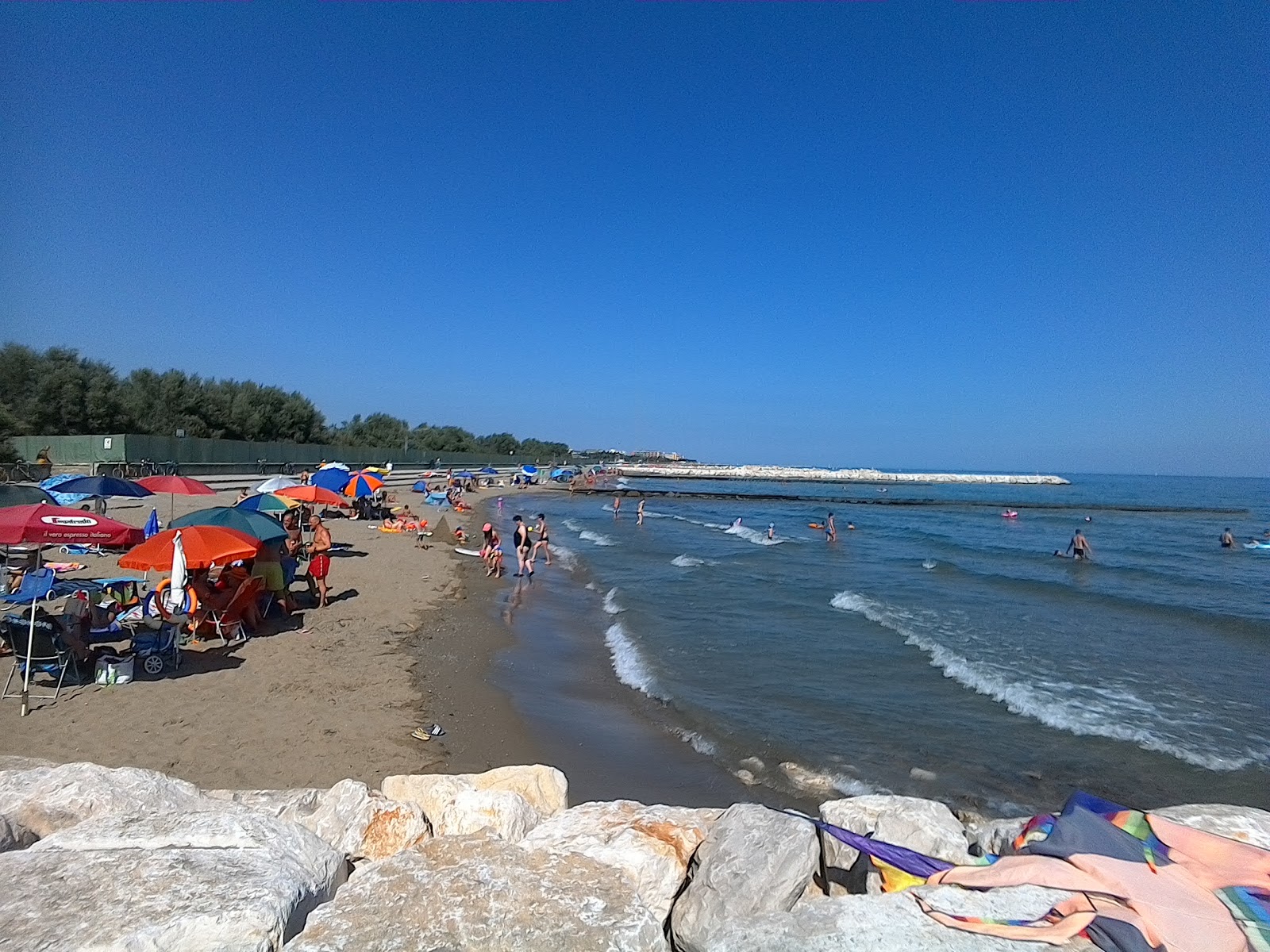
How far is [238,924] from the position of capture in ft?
8.46

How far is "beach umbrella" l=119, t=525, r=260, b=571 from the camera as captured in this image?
888 cm

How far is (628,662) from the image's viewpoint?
11.5m

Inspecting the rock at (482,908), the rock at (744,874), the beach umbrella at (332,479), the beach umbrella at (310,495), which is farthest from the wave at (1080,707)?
the beach umbrella at (332,479)

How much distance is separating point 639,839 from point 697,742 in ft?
15.5

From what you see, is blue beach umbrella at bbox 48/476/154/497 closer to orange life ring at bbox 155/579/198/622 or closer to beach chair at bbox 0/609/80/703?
orange life ring at bbox 155/579/198/622

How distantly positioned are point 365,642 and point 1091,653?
1293cm

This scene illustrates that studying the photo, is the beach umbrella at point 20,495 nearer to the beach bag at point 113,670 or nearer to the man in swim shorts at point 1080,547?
the beach bag at point 113,670

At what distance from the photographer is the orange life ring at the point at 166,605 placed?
9.45 meters

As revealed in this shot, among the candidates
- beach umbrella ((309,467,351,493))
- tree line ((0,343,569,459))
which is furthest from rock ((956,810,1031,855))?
tree line ((0,343,569,459))

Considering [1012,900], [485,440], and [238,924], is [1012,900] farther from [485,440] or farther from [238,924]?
[485,440]

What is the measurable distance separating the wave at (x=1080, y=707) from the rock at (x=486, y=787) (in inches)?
292

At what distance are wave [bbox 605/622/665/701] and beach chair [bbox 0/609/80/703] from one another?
22.5 feet

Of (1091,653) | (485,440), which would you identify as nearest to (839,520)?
(1091,653)

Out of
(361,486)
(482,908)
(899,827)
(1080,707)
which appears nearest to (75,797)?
(482,908)
